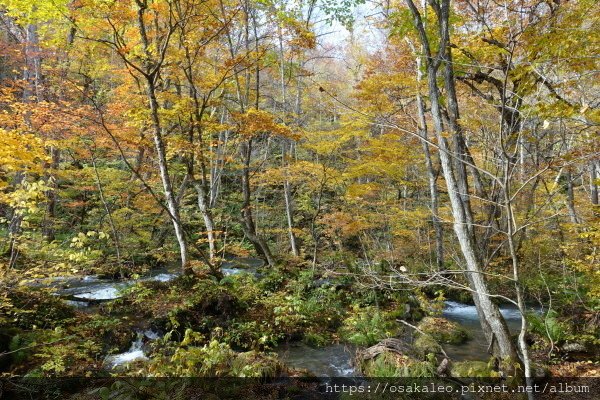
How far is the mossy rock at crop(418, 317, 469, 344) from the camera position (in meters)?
7.96

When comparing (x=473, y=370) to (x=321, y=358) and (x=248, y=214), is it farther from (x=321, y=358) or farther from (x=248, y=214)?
(x=248, y=214)

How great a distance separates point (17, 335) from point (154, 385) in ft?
9.93

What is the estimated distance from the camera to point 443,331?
813 cm

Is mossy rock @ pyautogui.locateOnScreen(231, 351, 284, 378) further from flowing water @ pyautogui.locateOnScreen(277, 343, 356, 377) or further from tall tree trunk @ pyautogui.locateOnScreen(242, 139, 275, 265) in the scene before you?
tall tree trunk @ pyautogui.locateOnScreen(242, 139, 275, 265)

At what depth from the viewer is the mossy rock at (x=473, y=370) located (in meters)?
5.44

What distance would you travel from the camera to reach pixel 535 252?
486 inches

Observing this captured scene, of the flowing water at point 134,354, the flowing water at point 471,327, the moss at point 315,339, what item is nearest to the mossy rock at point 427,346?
the flowing water at point 471,327

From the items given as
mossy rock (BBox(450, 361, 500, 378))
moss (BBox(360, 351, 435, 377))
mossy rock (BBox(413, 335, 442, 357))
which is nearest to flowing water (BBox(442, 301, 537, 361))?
mossy rock (BBox(413, 335, 442, 357))

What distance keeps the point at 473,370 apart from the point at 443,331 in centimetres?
249

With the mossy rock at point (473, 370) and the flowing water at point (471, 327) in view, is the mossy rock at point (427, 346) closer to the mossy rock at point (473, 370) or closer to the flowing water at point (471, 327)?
the flowing water at point (471, 327)

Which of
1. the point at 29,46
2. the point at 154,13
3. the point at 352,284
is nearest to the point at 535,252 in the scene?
the point at 352,284

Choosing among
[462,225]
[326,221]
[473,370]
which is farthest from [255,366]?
[326,221]

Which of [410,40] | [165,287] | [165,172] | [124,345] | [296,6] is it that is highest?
[296,6]

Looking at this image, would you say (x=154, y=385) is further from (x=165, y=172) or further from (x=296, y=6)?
(x=296, y=6)
